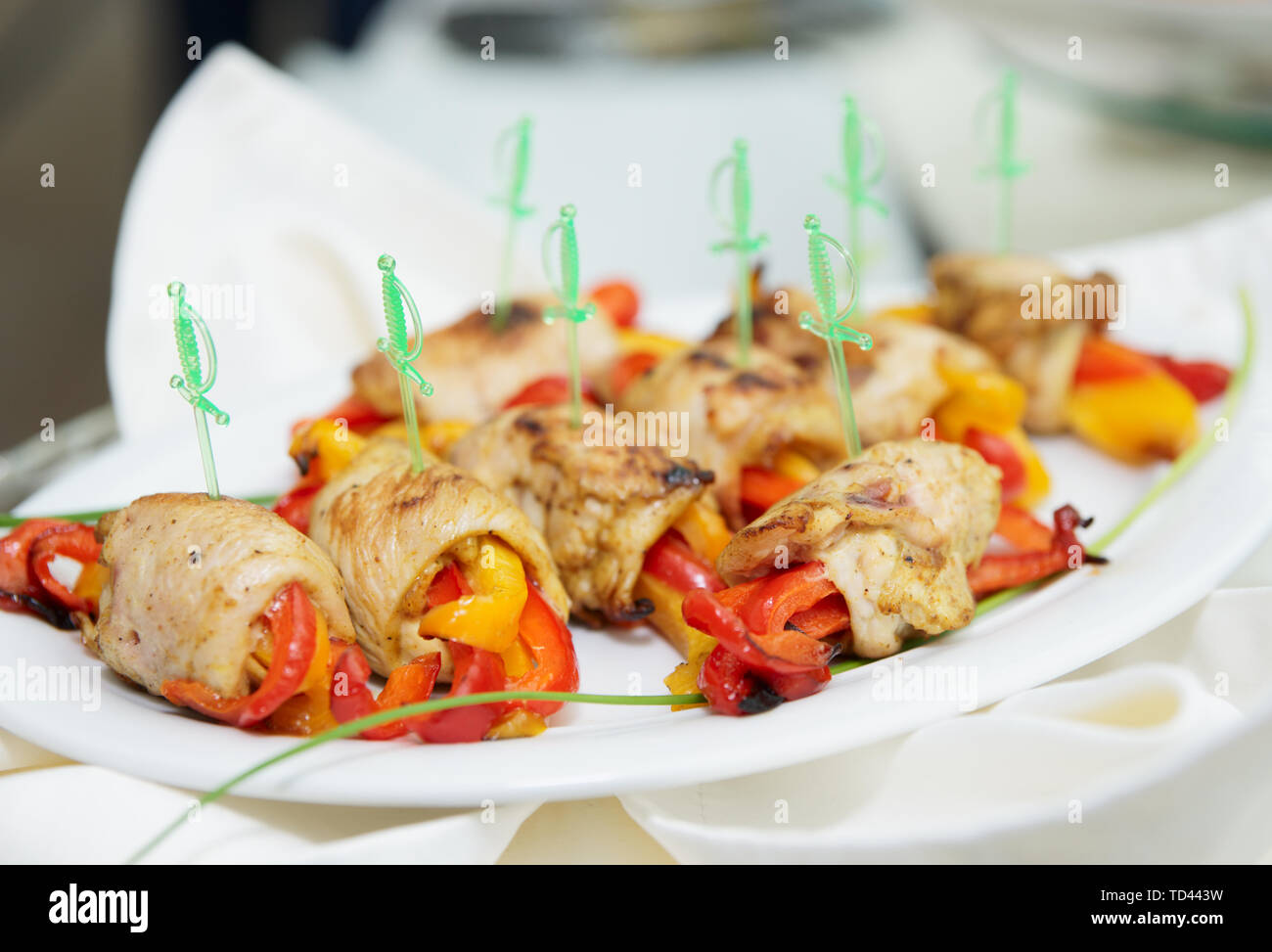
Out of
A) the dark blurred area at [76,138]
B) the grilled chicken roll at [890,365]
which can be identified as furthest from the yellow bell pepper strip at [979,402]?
the dark blurred area at [76,138]

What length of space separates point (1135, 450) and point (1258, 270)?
116 centimetres

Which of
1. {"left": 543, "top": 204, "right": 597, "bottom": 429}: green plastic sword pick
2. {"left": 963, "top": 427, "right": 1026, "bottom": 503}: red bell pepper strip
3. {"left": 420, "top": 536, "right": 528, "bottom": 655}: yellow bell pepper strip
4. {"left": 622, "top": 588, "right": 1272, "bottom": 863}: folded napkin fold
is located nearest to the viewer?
{"left": 622, "top": 588, "right": 1272, "bottom": 863}: folded napkin fold

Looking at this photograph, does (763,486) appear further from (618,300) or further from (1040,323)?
(618,300)

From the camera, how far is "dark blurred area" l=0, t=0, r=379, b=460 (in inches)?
270

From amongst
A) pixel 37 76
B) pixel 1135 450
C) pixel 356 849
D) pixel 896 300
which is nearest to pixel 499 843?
pixel 356 849

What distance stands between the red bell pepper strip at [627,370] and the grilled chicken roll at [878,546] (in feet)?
3.75

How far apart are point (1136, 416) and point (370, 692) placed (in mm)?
2270

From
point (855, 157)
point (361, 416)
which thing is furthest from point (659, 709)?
point (855, 157)

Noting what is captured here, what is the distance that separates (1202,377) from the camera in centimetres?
354

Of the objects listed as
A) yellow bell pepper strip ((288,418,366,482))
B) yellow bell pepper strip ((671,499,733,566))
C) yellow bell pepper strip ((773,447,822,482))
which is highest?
yellow bell pepper strip ((288,418,366,482))

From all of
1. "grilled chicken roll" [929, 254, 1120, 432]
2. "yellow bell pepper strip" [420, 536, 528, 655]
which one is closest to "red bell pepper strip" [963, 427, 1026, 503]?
"grilled chicken roll" [929, 254, 1120, 432]

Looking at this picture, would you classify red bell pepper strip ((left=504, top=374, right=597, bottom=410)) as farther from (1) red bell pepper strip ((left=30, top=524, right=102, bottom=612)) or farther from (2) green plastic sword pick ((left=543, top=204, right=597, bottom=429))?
(1) red bell pepper strip ((left=30, top=524, right=102, bottom=612))

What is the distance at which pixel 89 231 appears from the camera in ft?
26.0

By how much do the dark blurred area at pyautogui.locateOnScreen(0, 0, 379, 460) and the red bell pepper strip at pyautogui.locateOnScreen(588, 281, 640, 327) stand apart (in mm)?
3161
